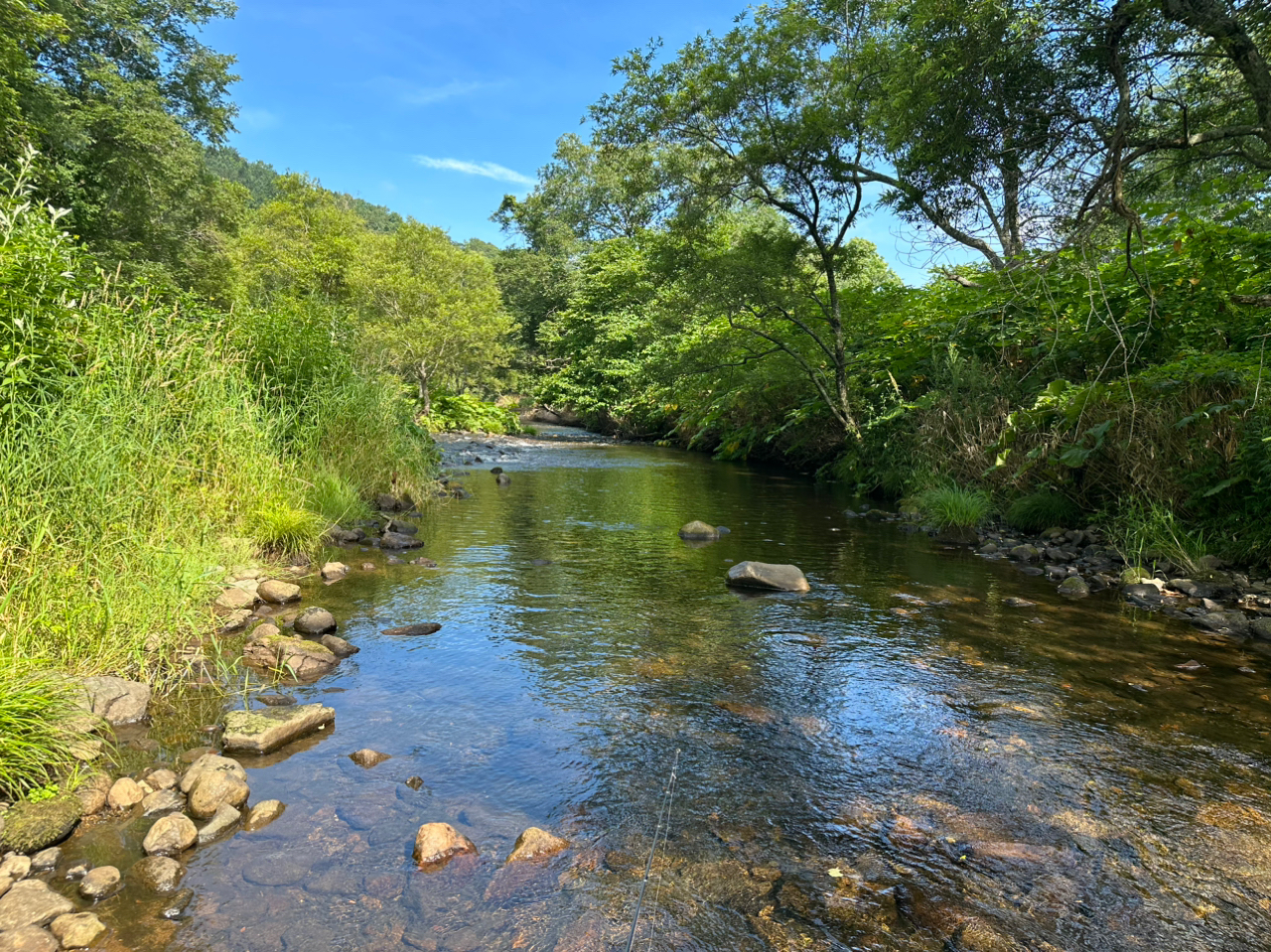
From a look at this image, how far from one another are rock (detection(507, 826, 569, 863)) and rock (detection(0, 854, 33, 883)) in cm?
192

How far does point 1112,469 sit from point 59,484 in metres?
11.0

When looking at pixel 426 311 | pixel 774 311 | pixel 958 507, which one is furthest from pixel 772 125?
pixel 426 311

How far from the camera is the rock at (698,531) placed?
10945 mm

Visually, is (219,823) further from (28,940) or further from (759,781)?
(759,781)

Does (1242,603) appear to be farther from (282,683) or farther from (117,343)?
(117,343)

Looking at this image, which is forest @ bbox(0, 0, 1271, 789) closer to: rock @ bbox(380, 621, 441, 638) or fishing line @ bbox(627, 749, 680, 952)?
rock @ bbox(380, 621, 441, 638)

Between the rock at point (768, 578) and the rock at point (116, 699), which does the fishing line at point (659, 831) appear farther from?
the rock at point (768, 578)

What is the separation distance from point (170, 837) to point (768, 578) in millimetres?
6043

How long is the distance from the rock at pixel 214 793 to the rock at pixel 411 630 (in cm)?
264

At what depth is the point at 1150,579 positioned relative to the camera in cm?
781

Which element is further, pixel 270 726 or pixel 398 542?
pixel 398 542

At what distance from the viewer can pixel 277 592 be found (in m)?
6.98

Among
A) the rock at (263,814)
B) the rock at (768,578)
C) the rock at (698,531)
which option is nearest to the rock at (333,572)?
the rock at (768,578)

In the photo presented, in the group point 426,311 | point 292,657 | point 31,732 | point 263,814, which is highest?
point 426,311
